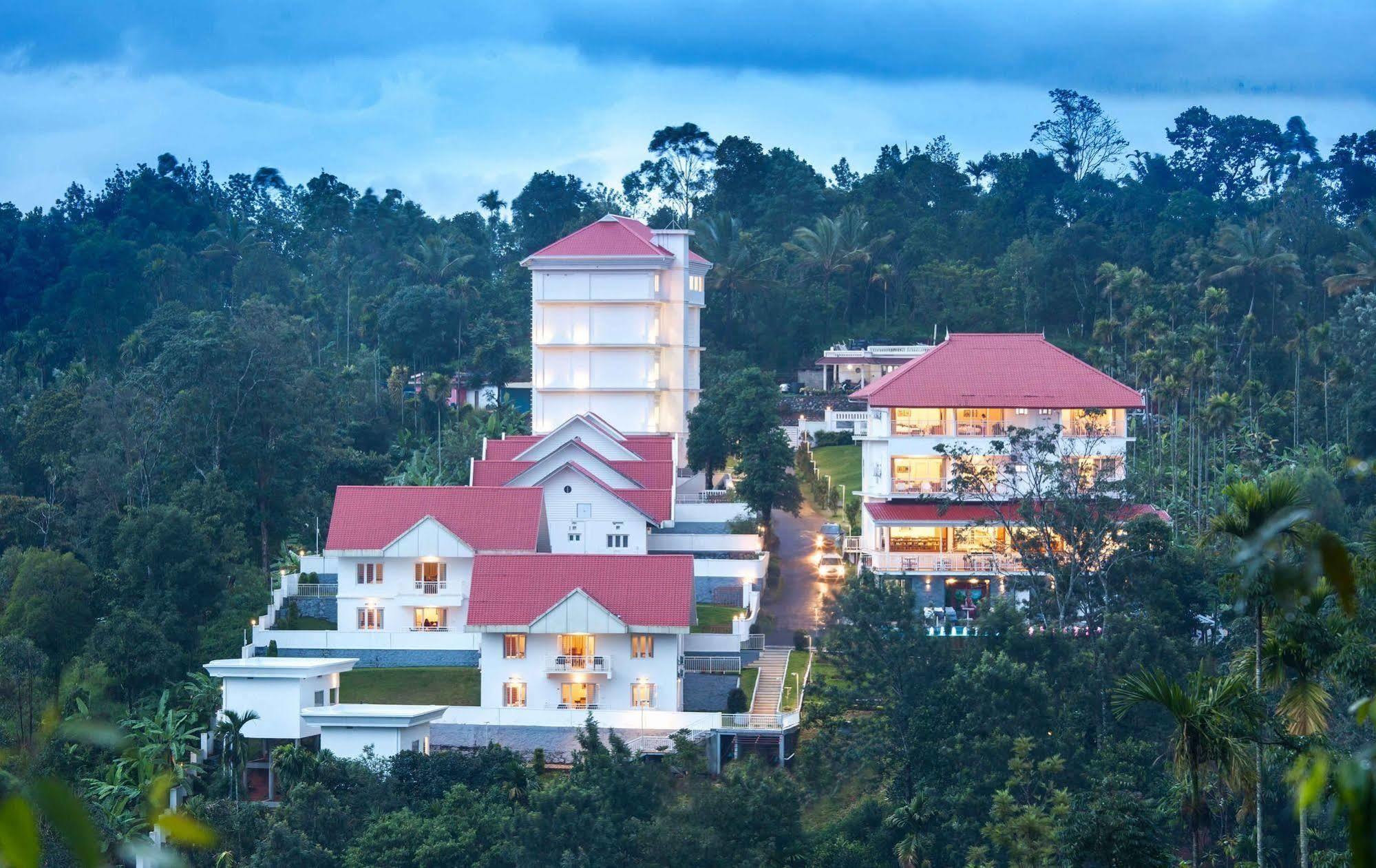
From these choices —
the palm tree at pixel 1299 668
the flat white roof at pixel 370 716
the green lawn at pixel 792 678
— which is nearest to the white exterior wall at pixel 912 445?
the green lawn at pixel 792 678

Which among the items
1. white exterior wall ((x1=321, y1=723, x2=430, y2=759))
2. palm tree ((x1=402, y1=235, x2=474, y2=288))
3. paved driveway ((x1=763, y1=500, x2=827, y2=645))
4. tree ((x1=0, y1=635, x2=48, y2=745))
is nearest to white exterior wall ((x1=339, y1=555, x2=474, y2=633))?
white exterior wall ((x1=321, y1=723, x2=430, y2=759))

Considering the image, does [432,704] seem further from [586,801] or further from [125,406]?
[125,406]

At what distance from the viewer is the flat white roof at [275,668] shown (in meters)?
33.8

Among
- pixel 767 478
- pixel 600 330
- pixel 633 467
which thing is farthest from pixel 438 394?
pixel 767 478

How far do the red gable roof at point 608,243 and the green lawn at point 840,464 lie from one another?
10054mm

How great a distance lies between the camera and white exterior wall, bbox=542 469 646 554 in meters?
43.2

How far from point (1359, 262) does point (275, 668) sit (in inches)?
1883

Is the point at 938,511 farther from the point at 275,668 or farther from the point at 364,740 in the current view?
the point at 275,668

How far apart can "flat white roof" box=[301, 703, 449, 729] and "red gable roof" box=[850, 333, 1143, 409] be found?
16628 mm

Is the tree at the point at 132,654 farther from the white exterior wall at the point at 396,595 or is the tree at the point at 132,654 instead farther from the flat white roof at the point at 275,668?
the white exterior wall at the point at 396,595

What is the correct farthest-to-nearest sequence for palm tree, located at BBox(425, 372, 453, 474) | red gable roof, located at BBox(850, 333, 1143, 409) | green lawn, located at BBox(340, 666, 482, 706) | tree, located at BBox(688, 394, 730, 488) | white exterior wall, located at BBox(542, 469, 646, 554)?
palm tree, located at BBox(425, 372, 453, 474) < tree, located at BBox(688, 394, 730, 488) < white exterior wall, located at BBox(542, 469, 646, 554) < red gable roof, located at BBox(850, 333, 1143, 409) < green lawn, located at BBox(340, 666, 482, 706)

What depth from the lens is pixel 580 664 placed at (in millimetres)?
35719

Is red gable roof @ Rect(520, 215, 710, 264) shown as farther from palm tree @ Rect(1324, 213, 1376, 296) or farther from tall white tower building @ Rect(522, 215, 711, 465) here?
palm tree @ Rect(1324, 213, 1376, 296)

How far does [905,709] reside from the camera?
31000 mm
